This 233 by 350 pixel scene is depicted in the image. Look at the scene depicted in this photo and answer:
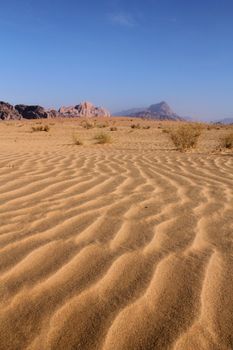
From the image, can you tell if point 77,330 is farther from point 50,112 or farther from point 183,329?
point 50,112

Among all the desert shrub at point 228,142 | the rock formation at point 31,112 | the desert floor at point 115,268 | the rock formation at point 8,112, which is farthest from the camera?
the rock formation at point 31,112

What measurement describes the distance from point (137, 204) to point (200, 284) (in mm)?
1528

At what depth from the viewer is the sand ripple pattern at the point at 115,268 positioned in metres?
1.49

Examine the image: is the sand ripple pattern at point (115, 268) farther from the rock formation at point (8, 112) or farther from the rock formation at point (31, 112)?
the rock formation at point (31, 112)

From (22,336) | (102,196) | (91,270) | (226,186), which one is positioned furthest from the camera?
(226,186)

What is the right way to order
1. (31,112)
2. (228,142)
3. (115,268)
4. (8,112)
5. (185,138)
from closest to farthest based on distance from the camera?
(115,268), (185,138), (228,142), (8,112), (31,112)

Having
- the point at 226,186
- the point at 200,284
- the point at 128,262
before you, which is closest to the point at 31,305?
the point at 128,262

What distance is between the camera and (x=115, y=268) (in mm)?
2031

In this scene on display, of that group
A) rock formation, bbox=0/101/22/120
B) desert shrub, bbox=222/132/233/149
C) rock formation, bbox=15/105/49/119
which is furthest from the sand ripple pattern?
rock formation, bbox=15/105/49/119

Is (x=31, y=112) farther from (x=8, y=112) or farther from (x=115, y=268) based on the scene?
(x=115, y=268)

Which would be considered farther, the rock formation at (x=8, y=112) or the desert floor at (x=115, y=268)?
the rock formation at (x=8, y=112)

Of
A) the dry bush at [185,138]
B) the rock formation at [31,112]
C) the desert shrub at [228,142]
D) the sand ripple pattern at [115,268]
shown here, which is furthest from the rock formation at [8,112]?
the sand ripple pattern at [115,268]

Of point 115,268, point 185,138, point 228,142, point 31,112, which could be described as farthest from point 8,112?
point 115,268

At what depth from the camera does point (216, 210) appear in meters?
3.22
